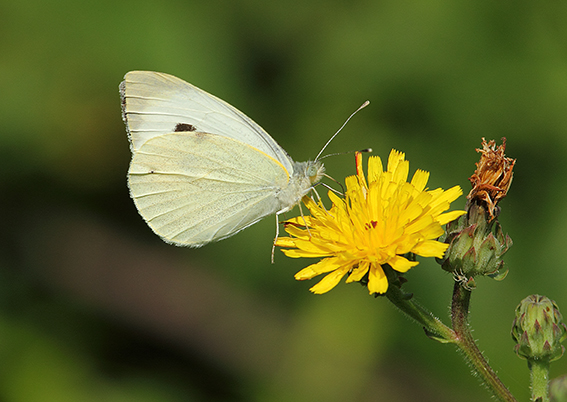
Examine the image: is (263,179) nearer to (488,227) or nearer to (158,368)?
(488,227)

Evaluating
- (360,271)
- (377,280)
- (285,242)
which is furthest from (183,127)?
(377,280)

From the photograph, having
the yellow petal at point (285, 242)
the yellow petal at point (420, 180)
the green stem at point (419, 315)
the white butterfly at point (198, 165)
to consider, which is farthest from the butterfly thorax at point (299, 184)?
the green stem at point (419, 315)

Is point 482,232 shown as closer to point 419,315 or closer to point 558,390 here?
point 419,315

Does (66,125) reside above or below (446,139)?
below

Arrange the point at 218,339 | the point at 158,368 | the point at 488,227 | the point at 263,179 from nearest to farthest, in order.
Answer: the point at 488,227 → the point at 263,179 → the point at 158,368 → the point at 218,339

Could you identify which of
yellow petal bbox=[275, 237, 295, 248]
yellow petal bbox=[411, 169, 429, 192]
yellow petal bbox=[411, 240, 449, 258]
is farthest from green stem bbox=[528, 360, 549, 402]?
yellow petal bbox=[275, 237, 295, 248]

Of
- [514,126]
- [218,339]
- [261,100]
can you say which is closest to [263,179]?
[261,100]

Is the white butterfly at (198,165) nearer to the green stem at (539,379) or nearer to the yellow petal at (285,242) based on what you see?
the yellow petal at (285,242)
